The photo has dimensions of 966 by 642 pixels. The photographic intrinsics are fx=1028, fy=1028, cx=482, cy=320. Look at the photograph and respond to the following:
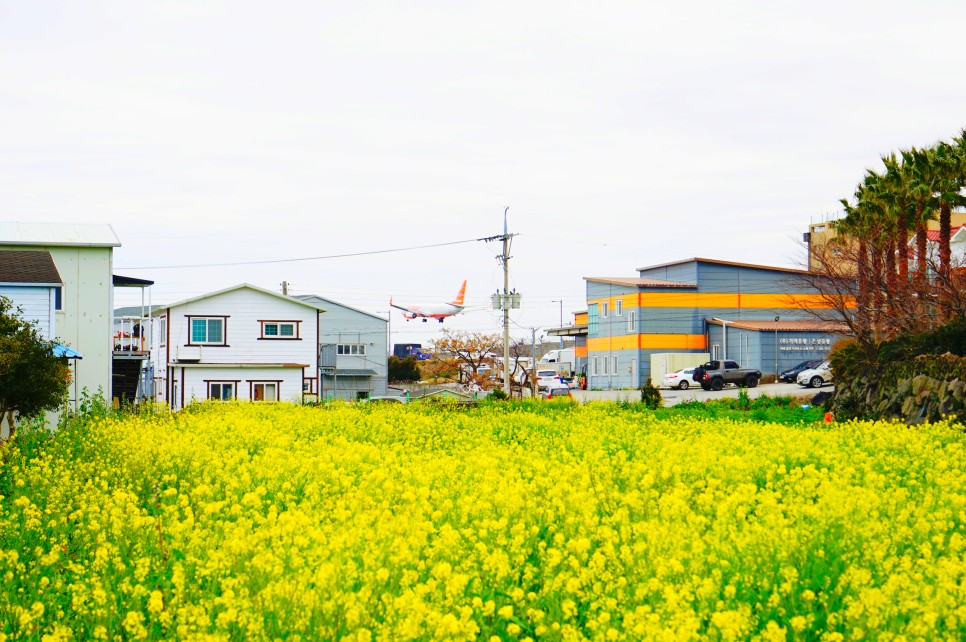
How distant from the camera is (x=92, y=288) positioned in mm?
30141

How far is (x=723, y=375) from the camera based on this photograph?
5481 centimetres

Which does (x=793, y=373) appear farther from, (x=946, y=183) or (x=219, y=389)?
(x=219, y=389)

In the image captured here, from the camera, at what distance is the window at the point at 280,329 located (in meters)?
46.3

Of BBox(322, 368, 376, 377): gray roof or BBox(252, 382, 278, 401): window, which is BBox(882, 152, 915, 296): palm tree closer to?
BBox(252, 382, 278, 401): window

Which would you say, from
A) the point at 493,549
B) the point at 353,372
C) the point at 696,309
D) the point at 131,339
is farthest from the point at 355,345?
the point at 493,549

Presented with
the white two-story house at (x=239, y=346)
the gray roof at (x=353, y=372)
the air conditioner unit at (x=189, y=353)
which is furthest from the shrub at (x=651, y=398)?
the gray roof at (x=353, y=372)

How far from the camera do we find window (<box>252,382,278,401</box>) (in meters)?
45.3

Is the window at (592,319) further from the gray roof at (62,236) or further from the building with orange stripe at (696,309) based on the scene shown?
the gray roof at (62,236)

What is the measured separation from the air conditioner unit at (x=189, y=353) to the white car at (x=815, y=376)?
29.0m

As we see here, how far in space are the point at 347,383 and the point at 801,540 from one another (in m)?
56.2

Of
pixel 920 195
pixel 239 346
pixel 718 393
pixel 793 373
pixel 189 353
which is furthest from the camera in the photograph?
pixel 793 373

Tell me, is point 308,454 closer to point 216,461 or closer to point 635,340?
point 216,461

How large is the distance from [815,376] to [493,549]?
4656 cm

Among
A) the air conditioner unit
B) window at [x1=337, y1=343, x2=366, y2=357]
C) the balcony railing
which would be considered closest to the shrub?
the balcony railing
